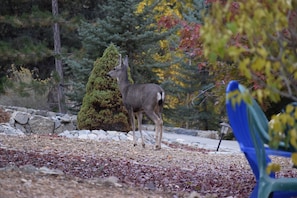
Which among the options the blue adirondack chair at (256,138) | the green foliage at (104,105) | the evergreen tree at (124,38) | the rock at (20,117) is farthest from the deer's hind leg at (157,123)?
the evergreen tree at (124,38)

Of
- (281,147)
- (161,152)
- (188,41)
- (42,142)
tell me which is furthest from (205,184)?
(42,142)

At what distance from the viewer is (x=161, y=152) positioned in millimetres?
10625

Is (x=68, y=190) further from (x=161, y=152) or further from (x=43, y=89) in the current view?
(x=43, y=89)

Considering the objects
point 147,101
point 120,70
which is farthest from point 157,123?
point 120,70

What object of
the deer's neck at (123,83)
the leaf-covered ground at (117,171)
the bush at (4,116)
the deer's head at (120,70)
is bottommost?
the bush at (4,116)

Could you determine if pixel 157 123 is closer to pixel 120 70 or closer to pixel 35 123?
pixel 120 70

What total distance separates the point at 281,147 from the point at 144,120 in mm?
16240

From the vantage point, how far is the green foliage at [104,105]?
48.4 feet

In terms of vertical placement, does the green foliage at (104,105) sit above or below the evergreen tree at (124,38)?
below

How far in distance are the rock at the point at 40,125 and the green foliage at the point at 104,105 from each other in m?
1.52

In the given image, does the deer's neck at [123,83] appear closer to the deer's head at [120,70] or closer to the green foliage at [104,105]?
the deer's head at [120,70]

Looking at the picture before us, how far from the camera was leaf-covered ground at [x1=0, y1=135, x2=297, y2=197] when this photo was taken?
5465 millimetres

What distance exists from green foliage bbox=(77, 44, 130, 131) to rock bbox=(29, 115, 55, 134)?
152 cm

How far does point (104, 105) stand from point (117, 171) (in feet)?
24.8
